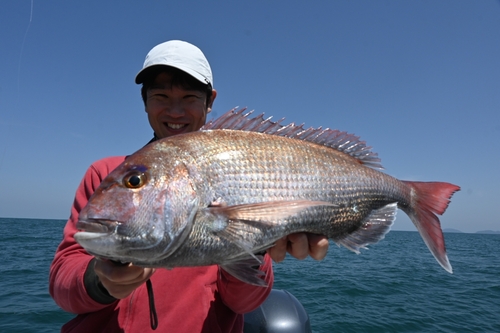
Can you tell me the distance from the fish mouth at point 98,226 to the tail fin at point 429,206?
2.33 metres

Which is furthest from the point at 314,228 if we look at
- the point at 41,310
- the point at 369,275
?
the point at 369,275

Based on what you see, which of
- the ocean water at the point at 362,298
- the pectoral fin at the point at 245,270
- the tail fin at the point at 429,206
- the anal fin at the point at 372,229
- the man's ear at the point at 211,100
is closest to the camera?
the pectoral fin at the point at 245,270

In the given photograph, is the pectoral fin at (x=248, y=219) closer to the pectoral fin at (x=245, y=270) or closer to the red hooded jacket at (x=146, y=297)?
the pectoral fin at (x=245, y=270)

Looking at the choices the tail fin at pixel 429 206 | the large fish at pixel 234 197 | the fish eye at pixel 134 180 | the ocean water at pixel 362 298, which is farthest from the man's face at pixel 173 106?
→ the ocean water at pixel 362 298

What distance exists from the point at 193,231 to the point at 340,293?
11778 mm

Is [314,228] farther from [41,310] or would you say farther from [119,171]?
[41,310]

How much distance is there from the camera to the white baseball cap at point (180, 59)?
246 centimetres

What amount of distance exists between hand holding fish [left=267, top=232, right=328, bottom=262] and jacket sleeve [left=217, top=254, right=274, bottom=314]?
328mm

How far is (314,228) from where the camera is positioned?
2047mm

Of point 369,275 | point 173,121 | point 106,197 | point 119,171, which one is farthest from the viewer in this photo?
point 369,275

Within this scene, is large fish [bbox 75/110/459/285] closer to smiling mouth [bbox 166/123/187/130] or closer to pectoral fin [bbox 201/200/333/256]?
pectoral fin [bbox 201/200/333/256]

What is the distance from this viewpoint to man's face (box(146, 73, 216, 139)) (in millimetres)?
2660

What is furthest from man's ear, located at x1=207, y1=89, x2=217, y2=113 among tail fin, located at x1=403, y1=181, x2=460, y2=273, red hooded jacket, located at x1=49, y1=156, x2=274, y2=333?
tail fin, located at x1=403, y1=181, x2=460, y2=273

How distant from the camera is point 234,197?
1.78m
